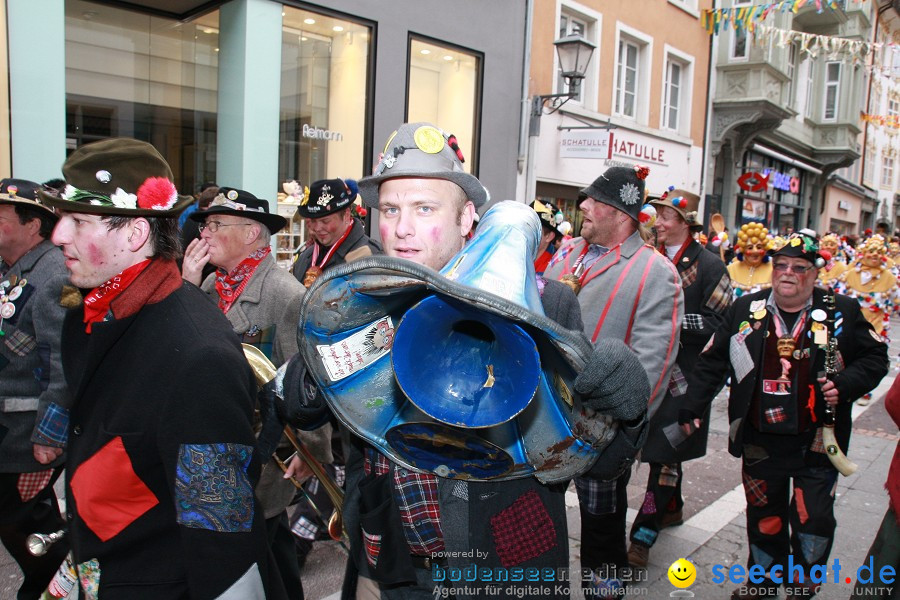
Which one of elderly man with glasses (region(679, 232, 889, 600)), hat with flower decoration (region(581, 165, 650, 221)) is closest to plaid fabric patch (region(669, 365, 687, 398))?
elderly man with glasses (region(679, 232, 889, 600))

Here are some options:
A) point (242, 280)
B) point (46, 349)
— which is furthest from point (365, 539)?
point (46, 349)

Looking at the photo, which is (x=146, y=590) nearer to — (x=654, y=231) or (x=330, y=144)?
(x=654, y=231)

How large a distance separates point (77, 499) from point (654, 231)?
14.2 ft

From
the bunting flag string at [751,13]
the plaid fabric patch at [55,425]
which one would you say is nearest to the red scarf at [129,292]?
the plaid fabric patch at [55,425]

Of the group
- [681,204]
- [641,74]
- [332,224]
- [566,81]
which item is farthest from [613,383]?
[641,74]

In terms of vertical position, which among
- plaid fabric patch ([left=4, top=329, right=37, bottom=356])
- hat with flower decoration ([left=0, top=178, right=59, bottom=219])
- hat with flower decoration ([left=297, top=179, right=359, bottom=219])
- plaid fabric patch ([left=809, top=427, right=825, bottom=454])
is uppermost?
hat with flower decoration ([left=297, top=179, right=359, bottom=219])

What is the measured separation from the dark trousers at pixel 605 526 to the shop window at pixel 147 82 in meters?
6.66

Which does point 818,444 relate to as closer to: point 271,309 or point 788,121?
point 271,309

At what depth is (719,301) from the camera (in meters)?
4.60

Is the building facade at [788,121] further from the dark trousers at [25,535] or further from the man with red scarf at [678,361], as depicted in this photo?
the dark trousers at [25,535]

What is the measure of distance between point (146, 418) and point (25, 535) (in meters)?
2.10

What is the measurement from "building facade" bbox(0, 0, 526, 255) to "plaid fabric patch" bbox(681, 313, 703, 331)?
553 centimetres

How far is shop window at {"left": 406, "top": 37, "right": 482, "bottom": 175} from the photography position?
31.8 ft

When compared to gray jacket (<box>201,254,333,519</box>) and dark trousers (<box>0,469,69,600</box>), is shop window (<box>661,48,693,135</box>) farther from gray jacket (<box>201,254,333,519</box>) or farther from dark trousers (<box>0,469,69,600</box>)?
dark trousers (<box>0,469,69,600</box>)
